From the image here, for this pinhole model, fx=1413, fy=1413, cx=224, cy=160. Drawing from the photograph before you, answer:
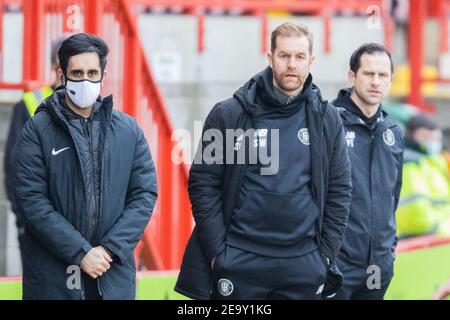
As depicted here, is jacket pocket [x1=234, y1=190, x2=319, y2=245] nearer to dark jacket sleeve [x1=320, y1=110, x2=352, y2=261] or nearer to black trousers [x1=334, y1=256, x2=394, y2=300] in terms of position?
dark jacket sleeve [x1=320, y1=110, x2=352, y2=261]

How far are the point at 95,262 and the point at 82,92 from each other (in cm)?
85

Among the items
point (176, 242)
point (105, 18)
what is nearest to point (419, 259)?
point (176, 242)

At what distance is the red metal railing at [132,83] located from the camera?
9414 mm

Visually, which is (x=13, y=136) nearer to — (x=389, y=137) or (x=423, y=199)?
(x=389, y=137)

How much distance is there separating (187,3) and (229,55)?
66 cm

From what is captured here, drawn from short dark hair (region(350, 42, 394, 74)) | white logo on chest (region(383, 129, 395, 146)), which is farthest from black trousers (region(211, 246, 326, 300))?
short dark hair (region(350, 42, 394, 74))

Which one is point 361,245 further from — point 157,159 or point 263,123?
point 157,159

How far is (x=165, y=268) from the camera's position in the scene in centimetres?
975

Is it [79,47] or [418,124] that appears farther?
[418,124]

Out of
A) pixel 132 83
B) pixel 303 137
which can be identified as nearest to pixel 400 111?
pixel 132 83

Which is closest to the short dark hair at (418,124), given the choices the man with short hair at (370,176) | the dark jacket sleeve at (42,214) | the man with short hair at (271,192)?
the man with short hair at (370,176)

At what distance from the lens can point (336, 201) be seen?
7.11 metres

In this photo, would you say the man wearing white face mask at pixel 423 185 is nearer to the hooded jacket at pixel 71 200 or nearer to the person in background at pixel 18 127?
the person in background at pixel 18 127

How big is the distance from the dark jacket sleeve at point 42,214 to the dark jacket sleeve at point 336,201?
3.93ft
